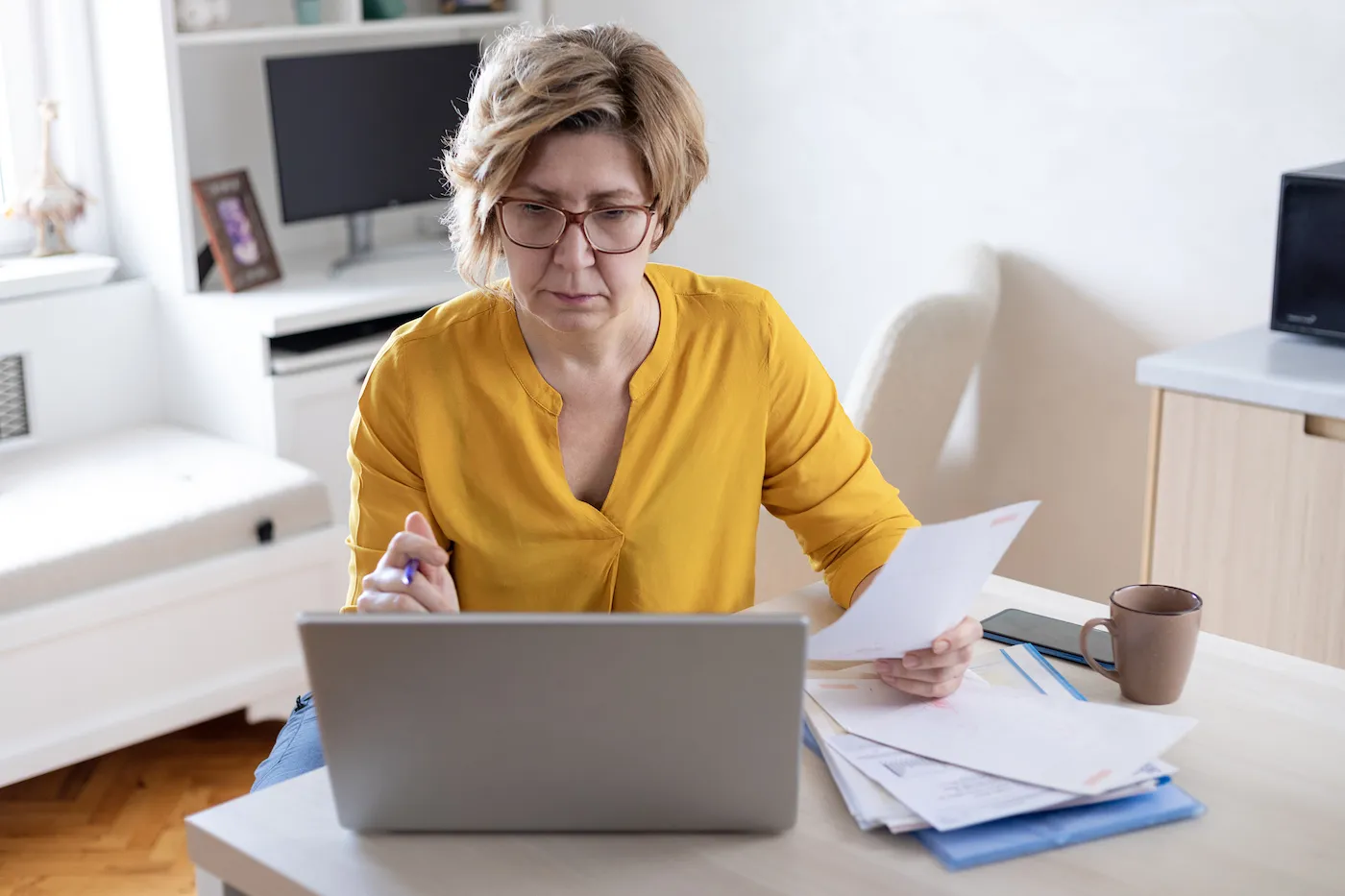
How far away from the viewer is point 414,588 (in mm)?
1166

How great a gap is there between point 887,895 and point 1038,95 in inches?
76.2

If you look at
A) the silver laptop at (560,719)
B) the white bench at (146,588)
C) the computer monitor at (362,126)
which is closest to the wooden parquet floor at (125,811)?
the white bench at (146,588)

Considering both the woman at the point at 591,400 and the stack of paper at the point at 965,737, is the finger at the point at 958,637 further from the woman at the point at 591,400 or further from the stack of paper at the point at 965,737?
the woman at the point at 591,400

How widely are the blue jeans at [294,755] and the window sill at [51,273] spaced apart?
163 centimetres

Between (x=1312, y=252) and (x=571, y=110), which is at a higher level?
(x=571, y=110)

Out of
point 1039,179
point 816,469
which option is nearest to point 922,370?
point 1039,179

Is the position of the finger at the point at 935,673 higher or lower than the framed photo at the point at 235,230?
lower

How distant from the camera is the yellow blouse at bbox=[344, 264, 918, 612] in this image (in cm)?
147

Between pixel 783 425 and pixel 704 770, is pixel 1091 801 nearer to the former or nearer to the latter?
pixel 704 770

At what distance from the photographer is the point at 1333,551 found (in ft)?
6.60

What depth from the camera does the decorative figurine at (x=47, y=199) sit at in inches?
117

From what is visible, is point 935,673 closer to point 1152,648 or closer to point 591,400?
point 1152,648

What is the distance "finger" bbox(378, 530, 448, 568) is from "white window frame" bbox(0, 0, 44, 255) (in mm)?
2306

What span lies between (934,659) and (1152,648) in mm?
180
